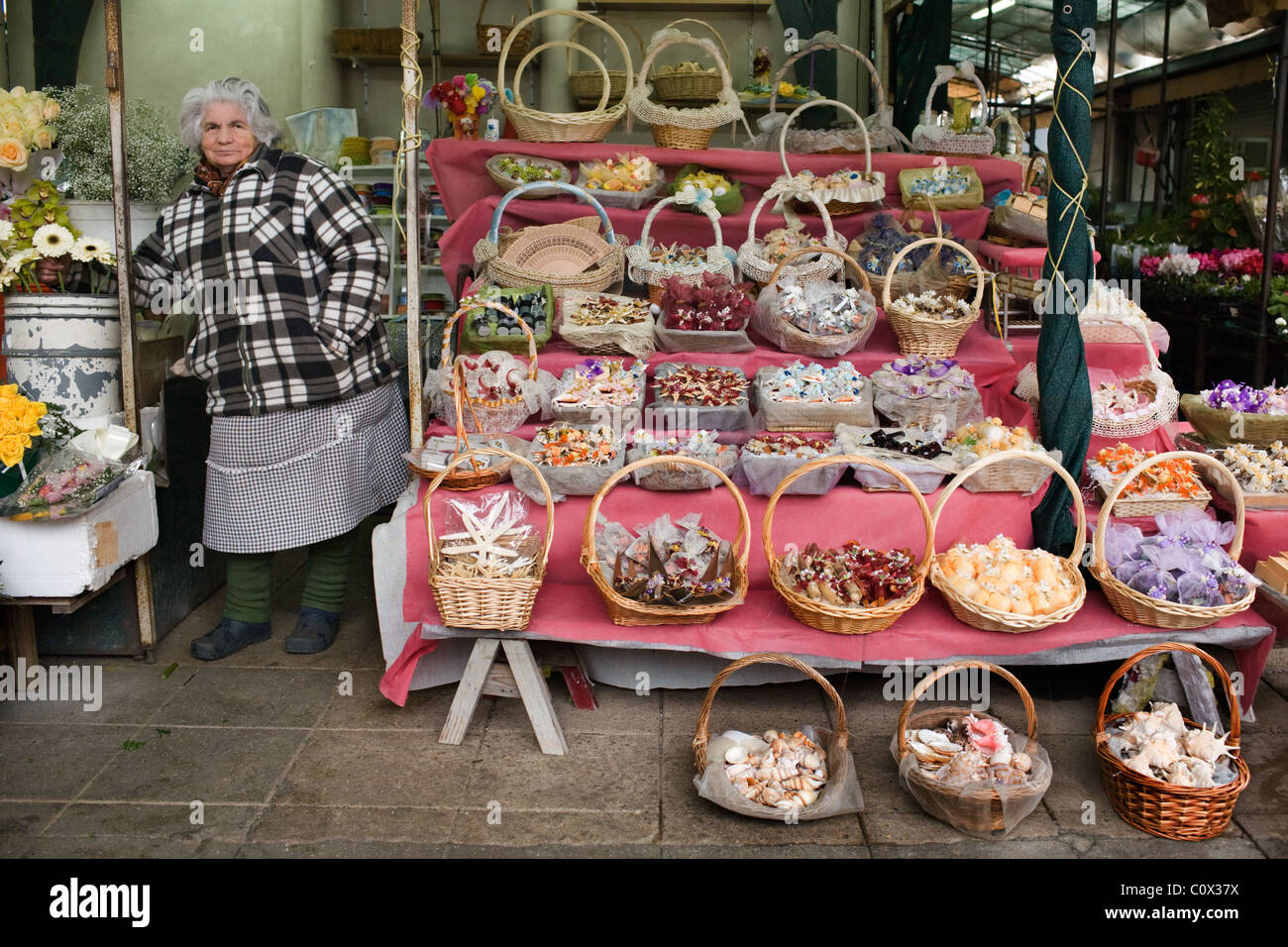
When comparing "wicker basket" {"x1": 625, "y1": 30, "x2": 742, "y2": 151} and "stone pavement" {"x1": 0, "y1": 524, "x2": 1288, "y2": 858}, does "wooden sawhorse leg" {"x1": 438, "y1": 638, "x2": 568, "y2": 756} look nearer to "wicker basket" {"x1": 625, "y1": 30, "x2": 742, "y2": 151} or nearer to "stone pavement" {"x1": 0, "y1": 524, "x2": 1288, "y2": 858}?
"stone pavement" {"x1": 0, "y1": 524, "x2": 1288, "y2": 858}

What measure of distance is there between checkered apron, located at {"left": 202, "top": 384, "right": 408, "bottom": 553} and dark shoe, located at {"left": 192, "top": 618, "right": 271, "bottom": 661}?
1.06 feet

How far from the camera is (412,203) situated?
392cm

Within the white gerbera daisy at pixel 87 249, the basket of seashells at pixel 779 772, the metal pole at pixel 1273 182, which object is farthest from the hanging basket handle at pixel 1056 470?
the white gerbera daisy at pixel 87 249

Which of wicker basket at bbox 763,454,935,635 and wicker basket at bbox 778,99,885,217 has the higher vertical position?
wicker basket at bbox 778,99,885,217

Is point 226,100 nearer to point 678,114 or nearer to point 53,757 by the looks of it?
point 53,757

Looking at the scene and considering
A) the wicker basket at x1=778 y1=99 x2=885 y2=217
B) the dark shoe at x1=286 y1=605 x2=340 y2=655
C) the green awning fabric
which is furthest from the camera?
the wicker basket at x1=778 y1=99 x2=885 y2=217

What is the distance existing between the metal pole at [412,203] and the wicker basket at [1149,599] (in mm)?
2319

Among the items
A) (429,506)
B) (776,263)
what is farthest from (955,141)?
(429,506)

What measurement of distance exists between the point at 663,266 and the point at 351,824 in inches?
110

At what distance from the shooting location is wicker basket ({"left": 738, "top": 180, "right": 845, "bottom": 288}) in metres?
4.91

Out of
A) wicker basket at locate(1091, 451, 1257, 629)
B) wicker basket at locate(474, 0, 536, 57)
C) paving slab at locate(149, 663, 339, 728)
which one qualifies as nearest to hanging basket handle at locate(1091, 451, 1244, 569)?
wicker basket at locate(1091, 451, 1257, 629)

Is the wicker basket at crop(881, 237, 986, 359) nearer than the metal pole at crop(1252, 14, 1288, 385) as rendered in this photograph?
Yes

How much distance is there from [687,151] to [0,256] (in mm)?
3173

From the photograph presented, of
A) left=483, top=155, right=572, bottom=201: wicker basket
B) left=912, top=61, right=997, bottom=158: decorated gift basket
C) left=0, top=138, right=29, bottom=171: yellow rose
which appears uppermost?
left=912, top=61, right=997, bottom=158: decorated gift basket
